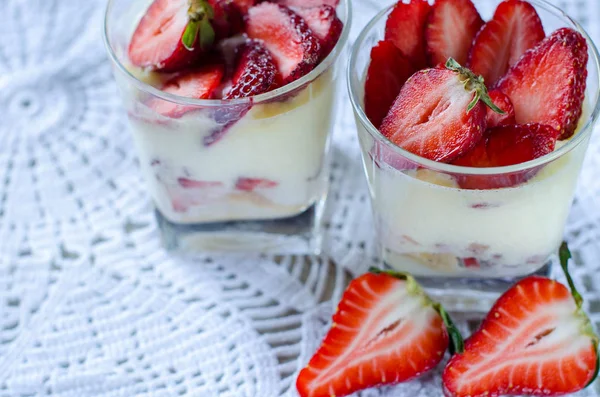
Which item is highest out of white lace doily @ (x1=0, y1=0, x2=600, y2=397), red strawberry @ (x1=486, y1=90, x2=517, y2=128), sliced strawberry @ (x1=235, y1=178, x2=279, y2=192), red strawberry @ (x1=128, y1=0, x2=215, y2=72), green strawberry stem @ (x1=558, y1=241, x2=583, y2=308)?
red strawberry @ (x1=128, y1=0, x2=215, y2=72)

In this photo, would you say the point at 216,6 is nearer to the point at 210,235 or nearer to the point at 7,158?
the point at 210,235

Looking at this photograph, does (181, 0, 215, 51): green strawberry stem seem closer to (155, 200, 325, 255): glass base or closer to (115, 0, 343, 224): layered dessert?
(115, 0, 343, 224): layered dessert

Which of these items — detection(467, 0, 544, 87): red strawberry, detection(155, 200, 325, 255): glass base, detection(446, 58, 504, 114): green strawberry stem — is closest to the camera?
detection(446, 58, 504, 114): green strawberry stem

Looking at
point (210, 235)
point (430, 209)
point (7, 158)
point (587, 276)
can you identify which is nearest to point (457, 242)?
point (430, 209)

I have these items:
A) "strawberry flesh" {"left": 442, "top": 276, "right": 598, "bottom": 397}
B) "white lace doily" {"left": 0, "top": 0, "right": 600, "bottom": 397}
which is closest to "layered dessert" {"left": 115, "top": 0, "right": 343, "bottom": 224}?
"white lace doily" {"left": 0, "top": 0, "right": 600, "bottom": 397}

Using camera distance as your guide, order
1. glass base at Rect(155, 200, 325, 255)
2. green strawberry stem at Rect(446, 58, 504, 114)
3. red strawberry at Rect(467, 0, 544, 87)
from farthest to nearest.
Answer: glass base at Rect(155, 200, 325, 255)
red strawberry at Rect(467, 0, 544, 87)
green strawberry stem at Rect(446, 58, 504, 114)

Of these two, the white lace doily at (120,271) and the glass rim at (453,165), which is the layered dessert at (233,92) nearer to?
the glass rim at (453,165)

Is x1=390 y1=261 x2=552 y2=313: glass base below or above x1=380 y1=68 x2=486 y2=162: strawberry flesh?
below
